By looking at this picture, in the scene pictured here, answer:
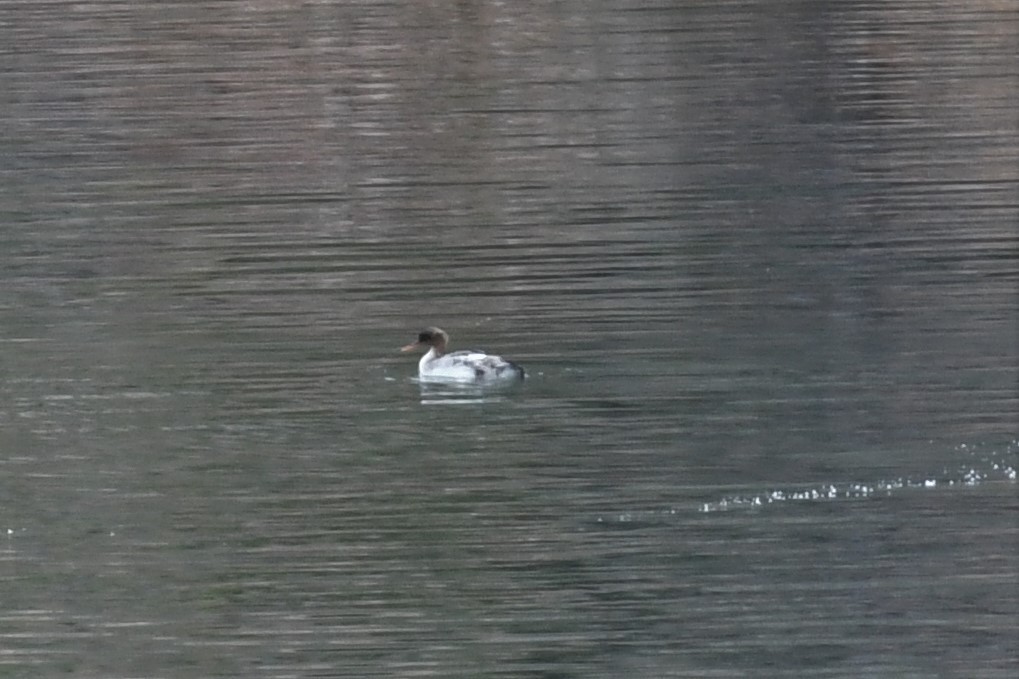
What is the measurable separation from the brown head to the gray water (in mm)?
96

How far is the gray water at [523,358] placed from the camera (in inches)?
239

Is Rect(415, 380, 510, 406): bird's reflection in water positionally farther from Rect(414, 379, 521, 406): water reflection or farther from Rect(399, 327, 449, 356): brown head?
Rect(399, 327, 449, 356): brown head

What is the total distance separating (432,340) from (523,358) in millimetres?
382

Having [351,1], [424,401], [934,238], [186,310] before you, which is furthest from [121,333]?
[351,1]

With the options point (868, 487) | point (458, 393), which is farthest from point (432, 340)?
point (868, 487)

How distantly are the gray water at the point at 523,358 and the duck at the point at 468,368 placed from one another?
0.29 ft

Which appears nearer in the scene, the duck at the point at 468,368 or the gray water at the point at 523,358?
the gray water at the point at 523,358

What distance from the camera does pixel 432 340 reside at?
28.2 ft

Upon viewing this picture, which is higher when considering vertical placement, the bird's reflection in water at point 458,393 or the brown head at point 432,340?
the brown head at point 432,340

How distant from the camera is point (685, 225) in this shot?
33.7ft

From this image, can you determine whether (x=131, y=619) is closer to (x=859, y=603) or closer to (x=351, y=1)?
(x=859, y=603)

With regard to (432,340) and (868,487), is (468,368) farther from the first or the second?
(868,487)

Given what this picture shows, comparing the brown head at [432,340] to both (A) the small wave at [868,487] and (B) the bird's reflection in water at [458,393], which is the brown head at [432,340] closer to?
(B) the bird's reflection in water at [458,393]

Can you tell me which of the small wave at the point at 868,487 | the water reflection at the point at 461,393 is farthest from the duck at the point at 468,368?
the small wave at the point at 868,487
